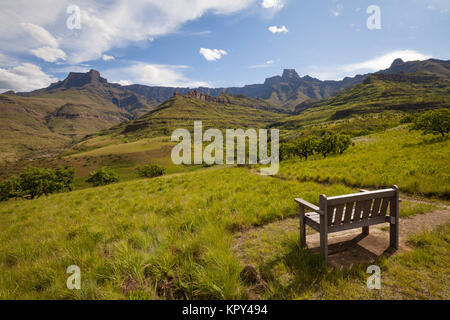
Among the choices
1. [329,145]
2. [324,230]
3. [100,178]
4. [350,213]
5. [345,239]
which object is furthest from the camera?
[100,178]

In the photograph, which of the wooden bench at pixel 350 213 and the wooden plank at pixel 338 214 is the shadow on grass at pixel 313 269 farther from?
the wooden plank at pixel 338 214

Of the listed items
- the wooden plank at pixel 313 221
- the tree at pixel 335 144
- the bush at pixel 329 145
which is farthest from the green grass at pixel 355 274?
the bush at pixel 329 145

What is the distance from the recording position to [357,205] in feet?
12.7

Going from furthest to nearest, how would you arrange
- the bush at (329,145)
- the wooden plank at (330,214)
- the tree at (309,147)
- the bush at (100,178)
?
the bush at (100,178) < the tree at (309,147) < the bush at (329,145) < the wooden plank at (330,214)

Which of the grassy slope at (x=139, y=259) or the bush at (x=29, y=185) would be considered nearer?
the grassy slope at (x=139, y=259)

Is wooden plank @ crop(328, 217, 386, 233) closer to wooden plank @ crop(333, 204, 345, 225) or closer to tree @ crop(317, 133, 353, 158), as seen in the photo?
wooden plank @ crop(333, 204, 345, 225)

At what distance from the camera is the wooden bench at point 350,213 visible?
12.0 feet

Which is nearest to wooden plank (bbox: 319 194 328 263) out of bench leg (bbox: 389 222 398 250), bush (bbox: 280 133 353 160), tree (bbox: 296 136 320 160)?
bench leg (bbox: 389 222 398 250)

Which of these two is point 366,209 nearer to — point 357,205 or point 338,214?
point 357,205

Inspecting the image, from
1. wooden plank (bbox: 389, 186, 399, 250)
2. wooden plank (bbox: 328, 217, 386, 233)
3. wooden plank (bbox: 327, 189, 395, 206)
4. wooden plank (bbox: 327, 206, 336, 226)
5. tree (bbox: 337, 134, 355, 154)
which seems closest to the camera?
wooden plank (bbox: 327, 189, 395, 206)

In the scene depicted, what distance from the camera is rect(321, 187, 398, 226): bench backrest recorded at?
3646 mm

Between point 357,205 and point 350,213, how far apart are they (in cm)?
23

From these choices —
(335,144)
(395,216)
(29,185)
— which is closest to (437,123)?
(335,144)

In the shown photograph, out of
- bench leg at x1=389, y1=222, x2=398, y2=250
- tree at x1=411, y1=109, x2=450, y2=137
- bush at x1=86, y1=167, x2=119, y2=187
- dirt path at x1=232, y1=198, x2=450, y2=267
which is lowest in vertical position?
bush at x1=86, y1=167, x2=119, y2=187
